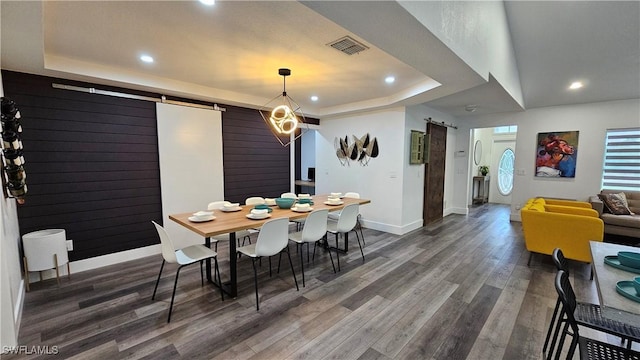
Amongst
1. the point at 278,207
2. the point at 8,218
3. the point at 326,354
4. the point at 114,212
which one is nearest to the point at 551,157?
A: the point at 278,207

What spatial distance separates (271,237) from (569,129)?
641 cm

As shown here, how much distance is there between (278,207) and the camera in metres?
3.45

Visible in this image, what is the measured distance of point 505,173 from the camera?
824 cm

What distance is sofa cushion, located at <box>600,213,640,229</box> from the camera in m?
4.11

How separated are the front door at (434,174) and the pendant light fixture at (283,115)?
2.80m

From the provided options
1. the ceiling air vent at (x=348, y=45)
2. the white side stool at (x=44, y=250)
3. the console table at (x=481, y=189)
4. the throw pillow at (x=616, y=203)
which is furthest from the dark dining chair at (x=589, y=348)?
the console table at (x=481, y=189)

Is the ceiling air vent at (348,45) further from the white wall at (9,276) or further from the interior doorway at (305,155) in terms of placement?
the interior doorway at (305,155)

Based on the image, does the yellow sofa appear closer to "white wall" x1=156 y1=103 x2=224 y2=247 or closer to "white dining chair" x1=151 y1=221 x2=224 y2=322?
"white dining chair" x1=151 y1=221 x2=224 y2=322

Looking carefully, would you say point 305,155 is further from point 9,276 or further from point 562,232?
point 9,276

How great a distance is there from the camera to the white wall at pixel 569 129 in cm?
489

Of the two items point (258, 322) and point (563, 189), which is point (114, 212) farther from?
point (563, 189)

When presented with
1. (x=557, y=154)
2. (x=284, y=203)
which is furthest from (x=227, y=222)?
(x=557, y=154)

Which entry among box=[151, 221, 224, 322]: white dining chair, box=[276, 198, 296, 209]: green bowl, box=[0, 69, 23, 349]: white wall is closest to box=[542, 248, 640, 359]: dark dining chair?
box=[276, 198, 296, 209]: green bowl

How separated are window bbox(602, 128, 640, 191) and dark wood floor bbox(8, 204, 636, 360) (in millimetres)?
2847
